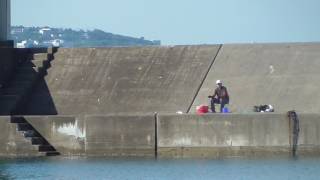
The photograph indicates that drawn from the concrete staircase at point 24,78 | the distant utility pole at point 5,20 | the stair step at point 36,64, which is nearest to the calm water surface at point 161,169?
the concrete staircase at point 24,78

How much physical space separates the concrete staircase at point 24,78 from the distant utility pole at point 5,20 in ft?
5.21

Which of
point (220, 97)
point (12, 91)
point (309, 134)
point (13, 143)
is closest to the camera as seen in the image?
point (309, 134)

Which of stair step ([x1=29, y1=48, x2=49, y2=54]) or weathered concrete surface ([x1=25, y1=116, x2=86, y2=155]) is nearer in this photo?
weathered concrete surface ([x1=25, y1=116, x2=86, y2=155])

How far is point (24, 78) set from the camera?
41531mm

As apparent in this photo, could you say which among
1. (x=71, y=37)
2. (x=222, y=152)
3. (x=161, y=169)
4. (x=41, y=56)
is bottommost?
(x=161, y=169)

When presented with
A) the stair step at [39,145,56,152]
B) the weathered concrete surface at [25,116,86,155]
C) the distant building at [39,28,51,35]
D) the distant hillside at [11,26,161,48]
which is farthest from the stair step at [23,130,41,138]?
the distant building at [39,28,51,35]

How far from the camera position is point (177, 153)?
1352 inches

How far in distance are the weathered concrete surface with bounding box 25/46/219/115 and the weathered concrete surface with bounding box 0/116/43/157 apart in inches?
168

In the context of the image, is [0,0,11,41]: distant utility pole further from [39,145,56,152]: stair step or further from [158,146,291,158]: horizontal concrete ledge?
[158,146,291,158]: horizontal concrete ledge

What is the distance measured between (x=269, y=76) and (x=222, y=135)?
5.43m

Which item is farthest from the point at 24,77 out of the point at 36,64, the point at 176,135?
the point at 176,135

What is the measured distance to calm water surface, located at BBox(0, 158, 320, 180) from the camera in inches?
1151

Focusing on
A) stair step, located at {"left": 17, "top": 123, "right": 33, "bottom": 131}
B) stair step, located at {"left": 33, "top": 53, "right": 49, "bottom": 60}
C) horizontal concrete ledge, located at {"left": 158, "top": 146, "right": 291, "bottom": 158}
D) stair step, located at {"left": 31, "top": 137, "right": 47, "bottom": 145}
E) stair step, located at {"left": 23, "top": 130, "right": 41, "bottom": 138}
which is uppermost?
stair step, located at {"left": 33, "top": 53, "right": 49, "bottom": 60}

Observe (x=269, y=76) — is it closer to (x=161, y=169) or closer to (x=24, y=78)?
→ (x=161, y=169)
